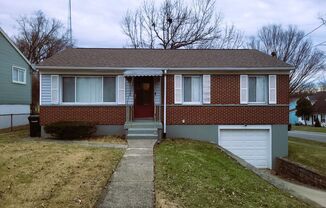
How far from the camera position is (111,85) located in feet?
63.4

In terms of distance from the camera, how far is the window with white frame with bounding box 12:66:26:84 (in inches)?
1026

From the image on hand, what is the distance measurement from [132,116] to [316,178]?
889 cm

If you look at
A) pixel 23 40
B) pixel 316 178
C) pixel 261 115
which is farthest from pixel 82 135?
pixel 23 40

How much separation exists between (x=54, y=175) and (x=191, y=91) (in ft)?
35.8

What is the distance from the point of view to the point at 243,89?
760 inches

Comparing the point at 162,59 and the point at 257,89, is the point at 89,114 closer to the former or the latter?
the point at 162,59

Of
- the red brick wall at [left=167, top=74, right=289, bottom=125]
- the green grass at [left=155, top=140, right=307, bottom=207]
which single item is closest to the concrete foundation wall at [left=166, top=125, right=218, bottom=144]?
the red brick wall at [left=167, top=74, right=289, bottom=125]

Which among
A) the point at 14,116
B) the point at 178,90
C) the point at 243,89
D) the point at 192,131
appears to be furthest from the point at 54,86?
the point at 243,89

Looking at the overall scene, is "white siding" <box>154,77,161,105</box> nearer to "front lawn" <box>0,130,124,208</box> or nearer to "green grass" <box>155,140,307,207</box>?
"front lawn" <box>0,130,124,208</box>

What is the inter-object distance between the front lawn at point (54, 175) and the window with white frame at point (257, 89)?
868cm

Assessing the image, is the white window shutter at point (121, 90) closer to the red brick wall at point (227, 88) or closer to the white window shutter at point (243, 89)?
the red brick wall at point (227, 88)

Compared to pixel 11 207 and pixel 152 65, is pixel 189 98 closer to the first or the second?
pixel 152 65

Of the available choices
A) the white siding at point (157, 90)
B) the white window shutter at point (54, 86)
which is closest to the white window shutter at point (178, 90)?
the white siding at point (157, 90)

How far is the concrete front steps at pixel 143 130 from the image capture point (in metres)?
17.4
